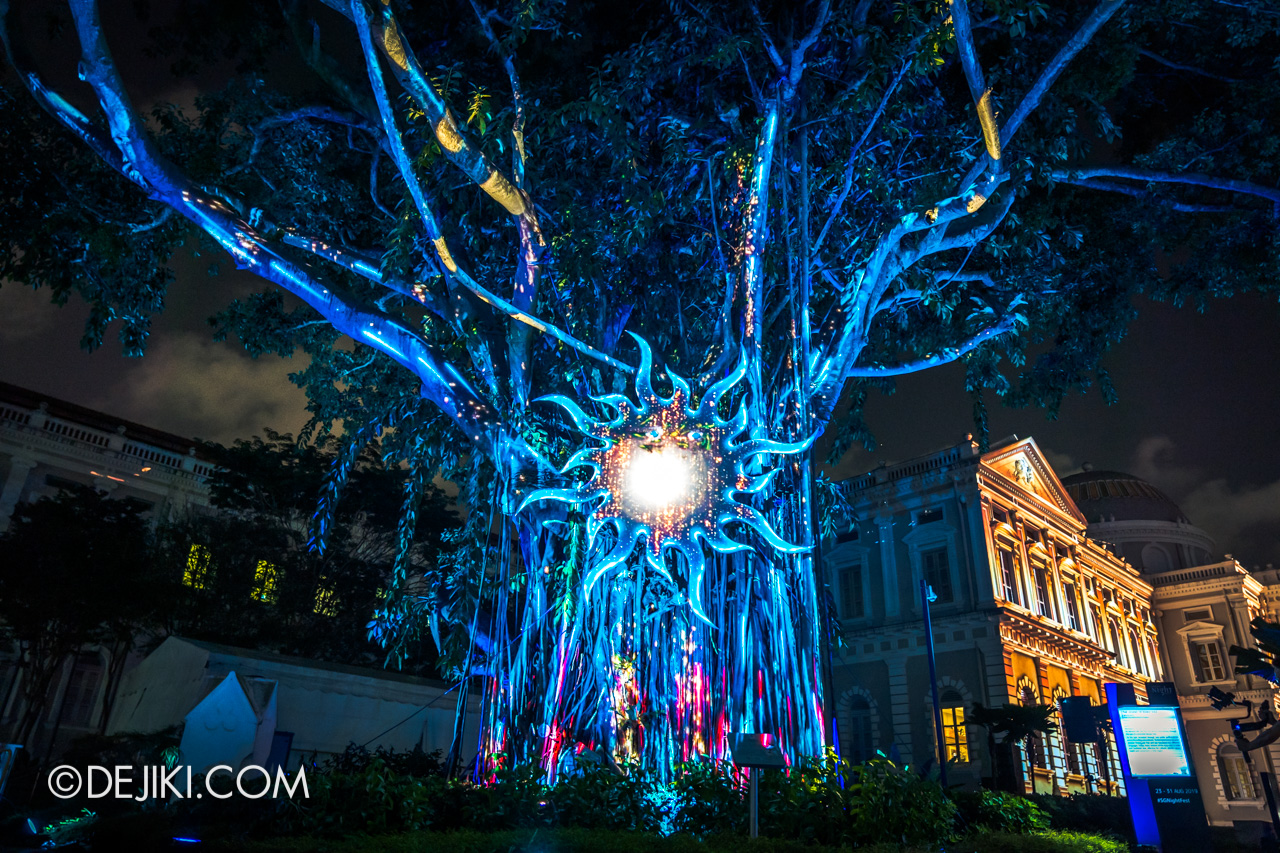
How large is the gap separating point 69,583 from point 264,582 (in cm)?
420

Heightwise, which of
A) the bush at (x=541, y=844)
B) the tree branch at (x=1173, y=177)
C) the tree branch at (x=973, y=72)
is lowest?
the bush at (x=541, y=844)

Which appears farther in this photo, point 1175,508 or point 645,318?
point 1175,508

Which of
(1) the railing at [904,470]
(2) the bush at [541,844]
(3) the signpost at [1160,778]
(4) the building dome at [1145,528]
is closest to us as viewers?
(2) the bush at [541,844]

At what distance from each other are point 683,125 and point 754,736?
223 inches

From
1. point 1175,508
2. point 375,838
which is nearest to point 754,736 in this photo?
point 375,838

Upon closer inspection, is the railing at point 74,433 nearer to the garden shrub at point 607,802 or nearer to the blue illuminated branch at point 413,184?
the blue illuminated branch at point 413,184

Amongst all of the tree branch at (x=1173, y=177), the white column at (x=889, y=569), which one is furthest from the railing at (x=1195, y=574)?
the tree branch at (x=1173, y=177)

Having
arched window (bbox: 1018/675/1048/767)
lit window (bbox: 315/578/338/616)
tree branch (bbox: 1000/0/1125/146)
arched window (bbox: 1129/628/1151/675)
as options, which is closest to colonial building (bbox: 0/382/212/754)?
lit window (bbox: 315/578/338/616)

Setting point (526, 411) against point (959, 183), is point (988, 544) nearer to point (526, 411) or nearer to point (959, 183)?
point (959, 183)

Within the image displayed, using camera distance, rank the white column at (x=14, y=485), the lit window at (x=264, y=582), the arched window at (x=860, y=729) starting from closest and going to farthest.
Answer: the lit window at (x=264, y=582), the white column at (x=14, y=485), the arched window at (x=860, y=729)

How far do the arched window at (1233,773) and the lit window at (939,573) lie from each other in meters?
16.4

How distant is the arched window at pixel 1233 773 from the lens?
95.7 feet

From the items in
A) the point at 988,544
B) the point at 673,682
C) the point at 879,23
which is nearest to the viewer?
the point at 673,682

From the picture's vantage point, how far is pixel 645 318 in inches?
364
